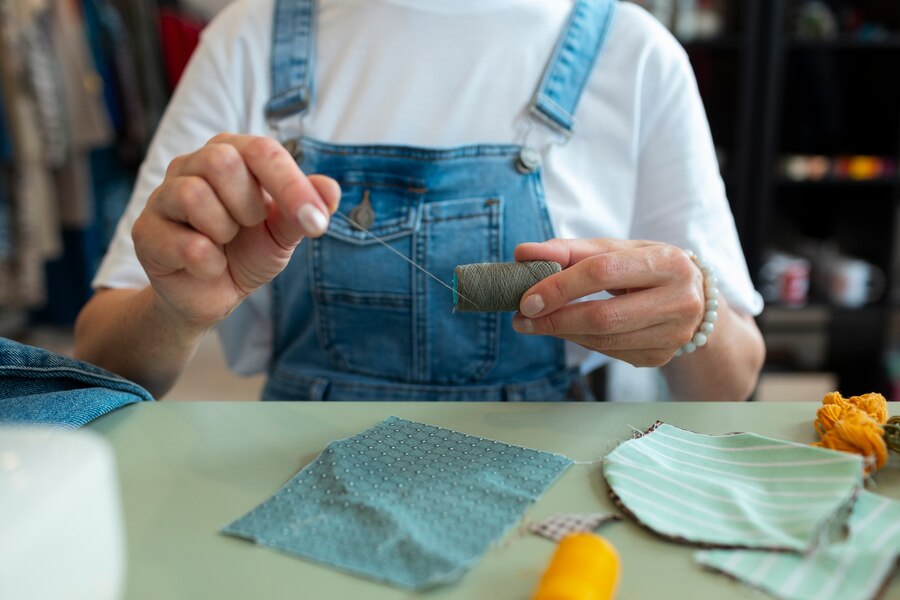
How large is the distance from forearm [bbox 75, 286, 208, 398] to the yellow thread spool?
0.47m

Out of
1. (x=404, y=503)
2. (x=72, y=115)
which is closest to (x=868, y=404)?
(x=404, y=503)

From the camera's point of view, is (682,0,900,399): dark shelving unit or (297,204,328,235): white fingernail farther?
(682,0,900,399): dark shelving unit

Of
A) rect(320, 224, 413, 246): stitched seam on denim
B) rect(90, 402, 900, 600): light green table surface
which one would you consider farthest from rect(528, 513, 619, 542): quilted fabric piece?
rect(320, 224, 413, 246): stitched seam on denim

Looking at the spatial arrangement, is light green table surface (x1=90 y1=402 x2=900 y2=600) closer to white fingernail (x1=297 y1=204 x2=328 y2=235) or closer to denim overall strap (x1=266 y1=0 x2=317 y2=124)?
white fingernail (x1=297 y1=204 x2=328 y2=235)

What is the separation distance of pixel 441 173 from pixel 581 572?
22.8 inches

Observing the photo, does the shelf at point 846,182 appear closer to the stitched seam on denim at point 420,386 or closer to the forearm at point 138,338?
the stitched seam on denim at point 420,386

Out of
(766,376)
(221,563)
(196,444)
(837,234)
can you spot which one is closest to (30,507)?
(221,563)

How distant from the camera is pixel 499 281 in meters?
0.71

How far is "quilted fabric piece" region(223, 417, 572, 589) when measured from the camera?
0.47 meters

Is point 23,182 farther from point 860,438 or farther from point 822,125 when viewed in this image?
point 860,438

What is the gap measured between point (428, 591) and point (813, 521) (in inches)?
9.5

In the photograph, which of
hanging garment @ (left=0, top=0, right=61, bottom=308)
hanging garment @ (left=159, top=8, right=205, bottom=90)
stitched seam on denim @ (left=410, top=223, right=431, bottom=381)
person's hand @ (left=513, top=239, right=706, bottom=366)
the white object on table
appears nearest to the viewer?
the white object on table

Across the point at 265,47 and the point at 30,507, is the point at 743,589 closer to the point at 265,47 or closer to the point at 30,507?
the point at 30,507

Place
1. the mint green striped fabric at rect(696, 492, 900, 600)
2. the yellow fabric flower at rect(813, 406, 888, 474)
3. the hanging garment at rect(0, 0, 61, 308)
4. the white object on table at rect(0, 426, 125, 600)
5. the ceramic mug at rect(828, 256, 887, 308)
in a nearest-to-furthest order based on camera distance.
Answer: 1. the white object on table at rect(0, 426, 125, 600)
2. the mint green striped fabric at rect(696, 492, 900, 600)
3. the yellow fabric flower at rect(813, 406, 888, 474)
4. the ceramic mug at rect(828, 256, 887, 308)
5. the hanging garment at rect(0, 0, 61, 308)
